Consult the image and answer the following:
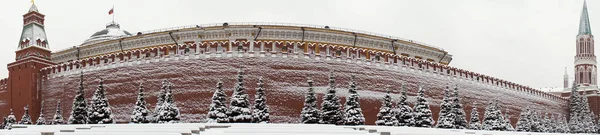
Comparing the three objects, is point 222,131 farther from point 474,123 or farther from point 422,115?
point 474,123

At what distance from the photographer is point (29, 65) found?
36938 millimetres

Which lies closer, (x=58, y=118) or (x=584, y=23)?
(x=58, y=118)

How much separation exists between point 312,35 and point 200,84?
9.75 metres

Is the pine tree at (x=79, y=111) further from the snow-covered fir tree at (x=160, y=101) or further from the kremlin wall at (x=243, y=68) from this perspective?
the snow-covered fir tree at (x=160, y=101)

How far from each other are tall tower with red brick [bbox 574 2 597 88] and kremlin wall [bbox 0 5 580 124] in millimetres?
25653

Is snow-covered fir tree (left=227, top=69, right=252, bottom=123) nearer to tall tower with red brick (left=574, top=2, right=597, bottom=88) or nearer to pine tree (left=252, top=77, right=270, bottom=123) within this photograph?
pine tree (left=252, top=77, right=270, bottom=123)

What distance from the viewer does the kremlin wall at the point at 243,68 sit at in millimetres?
29953

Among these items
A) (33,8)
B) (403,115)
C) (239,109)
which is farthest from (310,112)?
(33,8)

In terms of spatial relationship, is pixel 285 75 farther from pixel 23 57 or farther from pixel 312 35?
pixel 23 57

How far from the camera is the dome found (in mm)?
47062

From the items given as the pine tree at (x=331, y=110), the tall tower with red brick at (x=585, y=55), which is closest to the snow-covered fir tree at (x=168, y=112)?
the pine tree at (x=331, y=110)

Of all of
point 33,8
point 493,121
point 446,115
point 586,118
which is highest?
point 33,8

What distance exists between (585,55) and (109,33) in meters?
51.7

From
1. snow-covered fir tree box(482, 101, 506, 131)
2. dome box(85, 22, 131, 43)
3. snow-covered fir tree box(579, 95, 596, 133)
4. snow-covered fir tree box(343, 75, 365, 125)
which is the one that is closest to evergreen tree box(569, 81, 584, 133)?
snow-covered fir tree box(579, 95, 596, 133)
